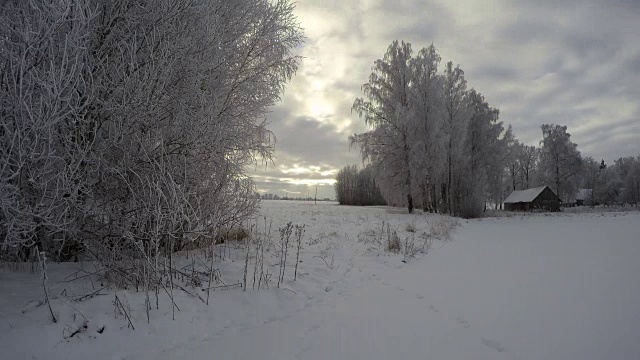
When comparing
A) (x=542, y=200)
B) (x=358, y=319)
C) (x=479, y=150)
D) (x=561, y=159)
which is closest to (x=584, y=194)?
(x=561, y=159)

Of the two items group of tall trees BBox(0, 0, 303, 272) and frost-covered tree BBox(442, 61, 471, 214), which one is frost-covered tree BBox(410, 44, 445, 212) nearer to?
frost-covered tree BBox(442, 61, 471, 214)

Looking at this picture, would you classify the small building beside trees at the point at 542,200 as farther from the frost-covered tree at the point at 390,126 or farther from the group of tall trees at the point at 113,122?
the group of tall trees at the point at 113,122

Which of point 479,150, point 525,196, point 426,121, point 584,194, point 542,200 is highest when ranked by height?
point 426,121

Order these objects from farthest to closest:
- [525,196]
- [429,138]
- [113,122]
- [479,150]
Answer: [525,196] → [479,150] → [429,138] → [113,122]

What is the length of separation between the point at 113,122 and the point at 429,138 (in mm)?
20384

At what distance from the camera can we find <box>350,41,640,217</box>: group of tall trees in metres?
21.4

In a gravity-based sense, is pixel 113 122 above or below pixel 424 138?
below

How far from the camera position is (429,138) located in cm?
2130

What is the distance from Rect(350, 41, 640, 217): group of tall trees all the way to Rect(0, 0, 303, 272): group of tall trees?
18.0 m

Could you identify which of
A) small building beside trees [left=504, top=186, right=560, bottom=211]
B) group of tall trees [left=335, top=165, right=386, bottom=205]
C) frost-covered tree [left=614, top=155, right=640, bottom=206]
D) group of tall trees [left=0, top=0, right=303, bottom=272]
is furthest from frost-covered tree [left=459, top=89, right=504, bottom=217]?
frost-covered tree [left=614, top=155, right=640, bottom=206]

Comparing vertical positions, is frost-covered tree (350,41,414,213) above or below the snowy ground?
above

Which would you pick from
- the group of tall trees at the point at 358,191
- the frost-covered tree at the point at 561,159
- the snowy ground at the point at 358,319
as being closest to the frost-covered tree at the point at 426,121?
the snowy ground at the point at 358,319

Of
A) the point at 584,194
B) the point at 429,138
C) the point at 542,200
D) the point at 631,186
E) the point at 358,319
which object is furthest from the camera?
the point at 584,194

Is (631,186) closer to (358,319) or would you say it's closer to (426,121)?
(426,121)
